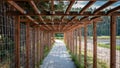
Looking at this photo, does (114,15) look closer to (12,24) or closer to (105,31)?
(12,24)

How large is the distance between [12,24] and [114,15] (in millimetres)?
2707

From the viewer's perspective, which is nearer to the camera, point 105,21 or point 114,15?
point 114,15

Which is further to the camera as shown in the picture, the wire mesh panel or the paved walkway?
the paved walkway

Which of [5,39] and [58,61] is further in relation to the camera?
[58,61]

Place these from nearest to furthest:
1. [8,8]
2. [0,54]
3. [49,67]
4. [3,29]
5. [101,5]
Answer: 1. [101,5]
2. [0,54]
3. [3,29]
4. [8,8]
5. [49,67]

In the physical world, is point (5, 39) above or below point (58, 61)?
above

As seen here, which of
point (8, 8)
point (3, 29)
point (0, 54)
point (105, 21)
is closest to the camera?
point (0, 54)

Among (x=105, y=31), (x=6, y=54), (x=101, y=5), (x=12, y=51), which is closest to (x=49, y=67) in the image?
(x=105, y=31)

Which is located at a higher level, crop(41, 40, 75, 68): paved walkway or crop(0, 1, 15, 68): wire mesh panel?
crop(0, 1, 15, 68): wire mesh panel

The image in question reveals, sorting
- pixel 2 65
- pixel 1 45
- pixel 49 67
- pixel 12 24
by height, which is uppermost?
pixel 12 24

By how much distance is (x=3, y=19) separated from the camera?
5754 millimetres

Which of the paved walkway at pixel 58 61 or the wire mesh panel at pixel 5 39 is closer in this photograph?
the wire mesh panel at pixel 5 39

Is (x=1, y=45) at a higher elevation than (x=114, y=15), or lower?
lower

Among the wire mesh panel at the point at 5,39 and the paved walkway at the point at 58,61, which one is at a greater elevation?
the wire mesh panel at the point at 5,39
